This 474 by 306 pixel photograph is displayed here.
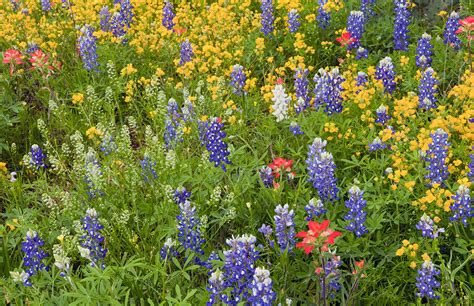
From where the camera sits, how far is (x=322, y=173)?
11.0 feet

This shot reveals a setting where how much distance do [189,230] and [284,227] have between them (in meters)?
0.50

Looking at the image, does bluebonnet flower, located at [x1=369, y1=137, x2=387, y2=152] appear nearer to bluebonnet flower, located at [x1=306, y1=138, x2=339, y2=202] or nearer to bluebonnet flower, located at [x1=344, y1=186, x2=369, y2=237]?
bluebonnet flower, located at [x1=306, y1=138, x2=339, y2=202]

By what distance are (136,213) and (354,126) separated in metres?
1.61

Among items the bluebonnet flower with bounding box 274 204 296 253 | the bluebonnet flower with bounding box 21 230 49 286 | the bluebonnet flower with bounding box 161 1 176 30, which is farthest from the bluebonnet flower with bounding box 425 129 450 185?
the bluebonnet flower with bounding box 161 1 176 30

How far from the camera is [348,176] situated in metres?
3.86

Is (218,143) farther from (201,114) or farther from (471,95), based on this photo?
(471,95)

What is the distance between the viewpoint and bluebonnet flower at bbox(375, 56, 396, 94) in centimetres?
442

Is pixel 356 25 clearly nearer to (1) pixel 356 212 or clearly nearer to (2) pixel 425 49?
(2) pixel 425 49

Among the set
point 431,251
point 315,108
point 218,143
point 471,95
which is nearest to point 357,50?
point 315,108

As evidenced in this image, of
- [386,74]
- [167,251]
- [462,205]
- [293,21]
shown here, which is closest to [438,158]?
[462,205]

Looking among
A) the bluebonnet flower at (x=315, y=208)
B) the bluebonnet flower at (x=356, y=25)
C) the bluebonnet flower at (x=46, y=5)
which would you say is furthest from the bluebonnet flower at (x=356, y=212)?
the bluebonnet flower at (x=46, y=5)

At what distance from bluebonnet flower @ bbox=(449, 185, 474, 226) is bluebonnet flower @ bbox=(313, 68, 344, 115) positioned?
4.08ft

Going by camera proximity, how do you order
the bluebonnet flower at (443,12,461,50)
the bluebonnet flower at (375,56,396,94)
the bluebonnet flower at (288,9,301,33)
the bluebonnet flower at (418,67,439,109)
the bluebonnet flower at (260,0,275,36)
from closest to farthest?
the bluebonnet flower at (418,67,439,109) → the bluebonnet flower at (375,56,396,94) → the bluebonnet flower at (443,12,461,50) → the bluebonnet flower at (288,9,301,33) → the bluebonnet flower at (260,0,275,36)

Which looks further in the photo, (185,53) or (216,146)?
(185,53)
